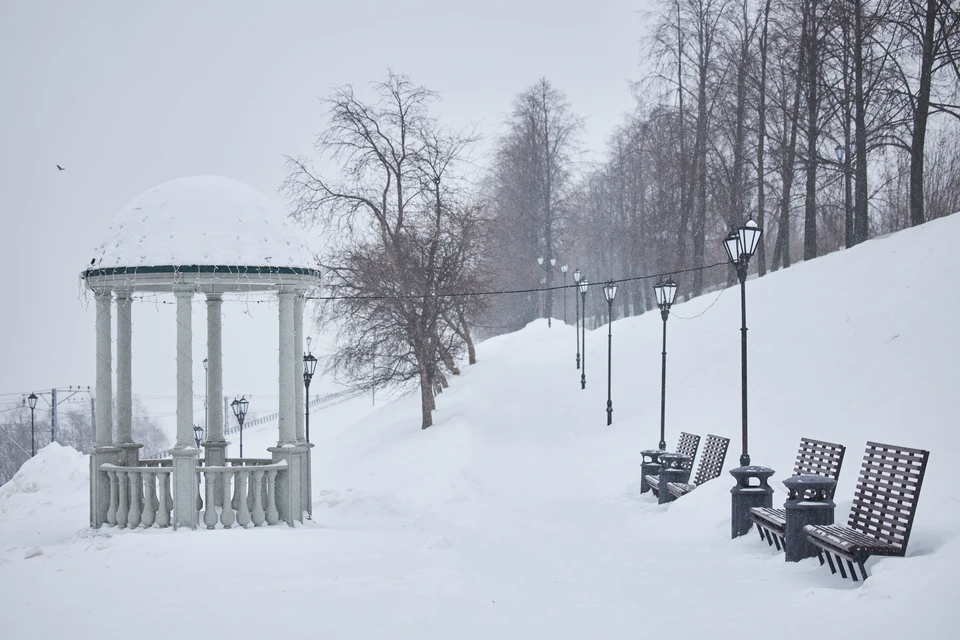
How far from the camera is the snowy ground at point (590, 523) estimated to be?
6312 mm

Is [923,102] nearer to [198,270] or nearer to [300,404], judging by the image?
[300,404]

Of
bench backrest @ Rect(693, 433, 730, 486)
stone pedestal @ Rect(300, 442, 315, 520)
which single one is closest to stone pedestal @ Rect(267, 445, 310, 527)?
stone pedestal @ Rect(300, 442, 315, 520)

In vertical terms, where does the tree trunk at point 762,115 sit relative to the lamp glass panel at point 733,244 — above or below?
above

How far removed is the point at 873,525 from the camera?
293 inches

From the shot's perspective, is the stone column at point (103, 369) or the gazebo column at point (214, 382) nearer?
the stone column at point (103, 369)

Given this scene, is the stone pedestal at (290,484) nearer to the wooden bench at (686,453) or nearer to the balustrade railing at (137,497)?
the balustrade railing at (137,497)

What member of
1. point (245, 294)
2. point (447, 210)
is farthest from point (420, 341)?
point (245, 294)

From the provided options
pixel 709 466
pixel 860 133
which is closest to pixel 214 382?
pixel 709 466

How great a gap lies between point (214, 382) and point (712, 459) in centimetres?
755

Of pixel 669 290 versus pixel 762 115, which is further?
pixel 762 115

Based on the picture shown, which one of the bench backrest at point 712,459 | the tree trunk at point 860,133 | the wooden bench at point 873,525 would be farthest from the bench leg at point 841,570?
the tree trunk at point 860,133

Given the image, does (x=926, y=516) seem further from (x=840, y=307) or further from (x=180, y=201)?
(x=840, y=307)

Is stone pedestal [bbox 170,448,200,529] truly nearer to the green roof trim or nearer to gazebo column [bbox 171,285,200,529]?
gazebo column [bbox 171,285,200,529]

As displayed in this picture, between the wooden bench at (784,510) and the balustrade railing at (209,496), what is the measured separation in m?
5.79
